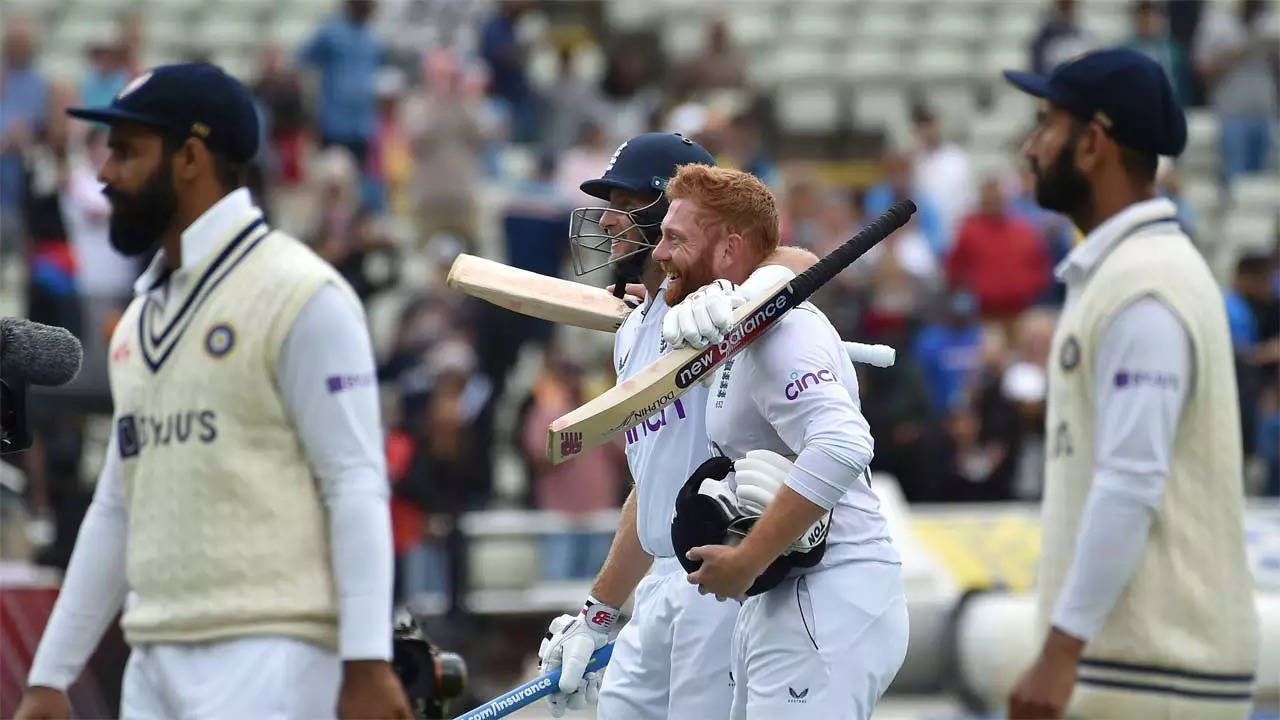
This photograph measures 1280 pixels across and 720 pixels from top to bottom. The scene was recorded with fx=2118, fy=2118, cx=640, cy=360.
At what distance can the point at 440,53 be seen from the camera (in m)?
15.9

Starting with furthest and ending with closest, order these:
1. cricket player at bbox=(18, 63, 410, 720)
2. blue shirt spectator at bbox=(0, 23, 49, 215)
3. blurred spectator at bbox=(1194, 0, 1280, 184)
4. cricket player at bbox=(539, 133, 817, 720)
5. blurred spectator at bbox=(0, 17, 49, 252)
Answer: blurred spectator at bbox=(1194, 0, 1280, 184)
blue shirt spectator at bbox=(0, 23, 49, 215)
blurred spectator at bbox=(0, 17, 49, 252)
cricket player at bbox=(539, 133, 817, 720)
cricket player at bbox=(18, 63, 410, 720)

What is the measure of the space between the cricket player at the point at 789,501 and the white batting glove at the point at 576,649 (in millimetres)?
661

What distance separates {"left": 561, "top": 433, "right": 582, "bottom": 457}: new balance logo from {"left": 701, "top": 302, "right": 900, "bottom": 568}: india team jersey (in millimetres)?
368

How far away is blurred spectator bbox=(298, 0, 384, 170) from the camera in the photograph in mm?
15789

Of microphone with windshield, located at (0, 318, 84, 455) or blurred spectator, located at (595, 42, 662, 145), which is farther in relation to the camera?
blurred spectator, located at (595, 42, 662, 145)

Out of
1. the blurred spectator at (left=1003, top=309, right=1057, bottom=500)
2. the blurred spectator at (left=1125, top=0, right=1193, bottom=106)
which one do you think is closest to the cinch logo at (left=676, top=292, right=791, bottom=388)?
the blurred spectator at (left=1003, top=309, right=1057, bottom=500)

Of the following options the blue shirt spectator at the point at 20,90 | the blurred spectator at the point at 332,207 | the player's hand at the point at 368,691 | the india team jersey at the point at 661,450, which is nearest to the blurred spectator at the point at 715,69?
the blurred spectator at the point at 332,207

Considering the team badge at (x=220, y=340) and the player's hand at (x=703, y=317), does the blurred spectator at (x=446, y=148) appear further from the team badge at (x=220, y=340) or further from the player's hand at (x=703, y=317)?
the player's hand at (x=703, y=317)

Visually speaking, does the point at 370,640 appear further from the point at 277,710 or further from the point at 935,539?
the point at 935,539

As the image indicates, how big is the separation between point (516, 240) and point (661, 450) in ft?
30.2

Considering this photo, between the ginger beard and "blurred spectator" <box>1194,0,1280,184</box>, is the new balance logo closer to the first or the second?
the ginger beard

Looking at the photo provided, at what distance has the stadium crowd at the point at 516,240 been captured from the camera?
41.1 feet

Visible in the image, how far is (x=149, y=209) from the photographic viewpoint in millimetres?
5297

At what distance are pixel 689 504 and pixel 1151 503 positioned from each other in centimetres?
128
